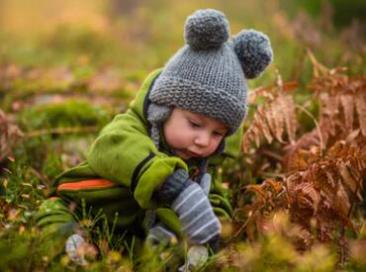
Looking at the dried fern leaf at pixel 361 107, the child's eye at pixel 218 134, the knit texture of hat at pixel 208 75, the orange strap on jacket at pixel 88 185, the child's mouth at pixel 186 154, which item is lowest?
the orange strap on jacket at pixel 88 185

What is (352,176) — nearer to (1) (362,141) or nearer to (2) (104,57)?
(1) (362,141)

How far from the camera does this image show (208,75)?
2803 mm

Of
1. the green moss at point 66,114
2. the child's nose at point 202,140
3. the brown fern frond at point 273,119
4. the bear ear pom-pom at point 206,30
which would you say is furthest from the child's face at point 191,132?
the green moss at point 66,114

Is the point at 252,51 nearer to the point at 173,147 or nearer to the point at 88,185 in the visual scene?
the point at 173,147

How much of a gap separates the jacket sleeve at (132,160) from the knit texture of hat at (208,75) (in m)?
0.24

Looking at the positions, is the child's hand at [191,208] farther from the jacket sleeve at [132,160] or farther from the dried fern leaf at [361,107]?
the dried fern leaf at [361,107]

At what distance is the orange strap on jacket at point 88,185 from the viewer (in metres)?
2.83

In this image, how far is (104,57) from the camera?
10312 millimetres

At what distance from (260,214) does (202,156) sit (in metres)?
0.38

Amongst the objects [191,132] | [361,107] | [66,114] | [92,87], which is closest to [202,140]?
[191,132]

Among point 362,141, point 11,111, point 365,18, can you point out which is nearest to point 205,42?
point 362,141

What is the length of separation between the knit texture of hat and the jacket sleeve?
237 mm

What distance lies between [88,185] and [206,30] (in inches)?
35.5

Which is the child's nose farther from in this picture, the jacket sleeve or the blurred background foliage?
the blurred background foliage
